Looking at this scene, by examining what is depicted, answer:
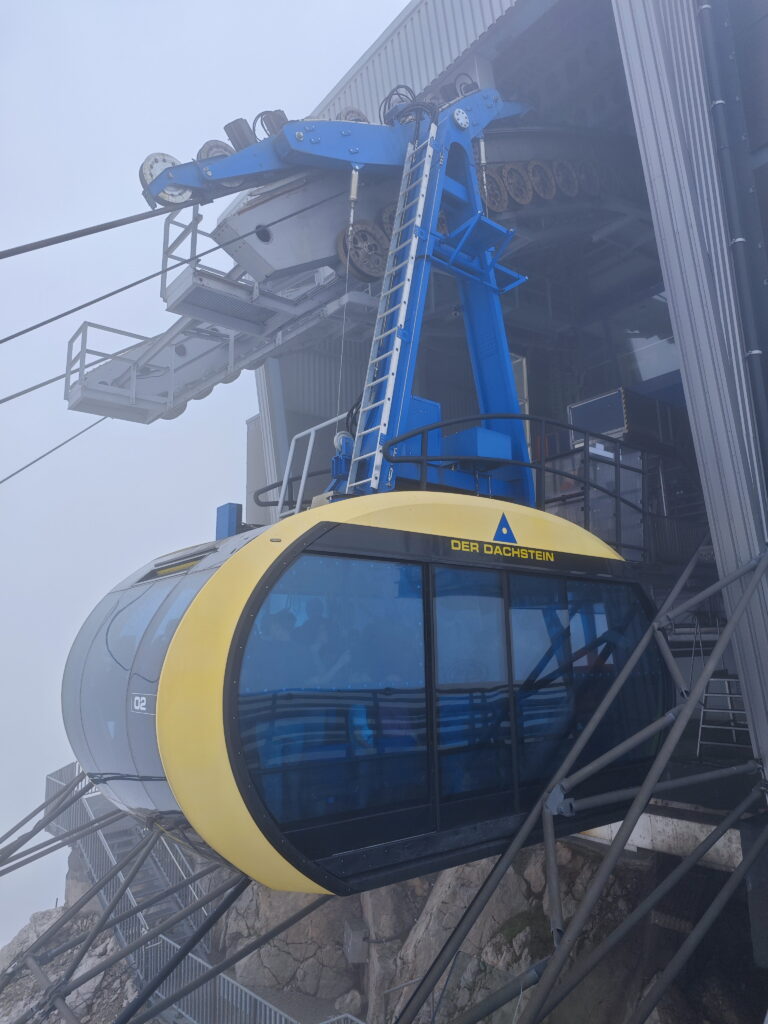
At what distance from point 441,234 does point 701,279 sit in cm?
299

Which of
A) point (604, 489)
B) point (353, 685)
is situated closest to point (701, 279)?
point (604, 489)

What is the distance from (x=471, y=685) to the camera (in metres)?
5.09

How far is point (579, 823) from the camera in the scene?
5.76 metres

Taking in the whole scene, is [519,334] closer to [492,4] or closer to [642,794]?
[492,4]

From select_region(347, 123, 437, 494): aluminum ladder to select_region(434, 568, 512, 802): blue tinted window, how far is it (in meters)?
1.87

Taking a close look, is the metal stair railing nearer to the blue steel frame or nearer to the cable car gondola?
the cable car gondola

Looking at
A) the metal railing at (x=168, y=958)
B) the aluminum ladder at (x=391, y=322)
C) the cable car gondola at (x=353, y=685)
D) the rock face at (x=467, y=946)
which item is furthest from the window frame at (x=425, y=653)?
the metal railing at (x=168, y=958)

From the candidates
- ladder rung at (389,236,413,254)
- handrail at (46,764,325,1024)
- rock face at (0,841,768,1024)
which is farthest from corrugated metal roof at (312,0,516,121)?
handrail at (46,764,325,1024)

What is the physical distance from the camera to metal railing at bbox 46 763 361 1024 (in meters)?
10.3

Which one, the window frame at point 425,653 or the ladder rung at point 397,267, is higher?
the ladder rung at point 397,267

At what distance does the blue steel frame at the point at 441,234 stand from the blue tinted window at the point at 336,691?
2698 mm

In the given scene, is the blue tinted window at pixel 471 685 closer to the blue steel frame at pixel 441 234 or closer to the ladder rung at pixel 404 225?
the blue steel frame at pixel 441 234

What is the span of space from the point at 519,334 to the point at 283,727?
13966mm

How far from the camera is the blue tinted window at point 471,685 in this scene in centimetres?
491
